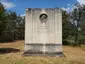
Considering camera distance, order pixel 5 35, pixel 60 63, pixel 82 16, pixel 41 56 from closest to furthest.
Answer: pixel 60 63 < pixel 41 56 < pixel 82 16 < pixel 5 35

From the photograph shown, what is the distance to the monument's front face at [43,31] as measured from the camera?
527 inches

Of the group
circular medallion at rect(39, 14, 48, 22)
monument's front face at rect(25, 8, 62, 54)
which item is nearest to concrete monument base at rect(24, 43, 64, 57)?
monument's front face at rect(25, 8, 62, 54)

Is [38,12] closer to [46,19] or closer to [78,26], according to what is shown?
[46,19]

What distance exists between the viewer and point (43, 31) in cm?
1337

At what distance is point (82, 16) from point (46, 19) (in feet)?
49.2

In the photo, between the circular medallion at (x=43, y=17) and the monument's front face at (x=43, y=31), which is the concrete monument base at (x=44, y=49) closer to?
the monument's front face at (x=43, y=31)

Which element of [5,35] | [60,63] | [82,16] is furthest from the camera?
[5,35]

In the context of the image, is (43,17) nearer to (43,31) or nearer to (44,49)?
(43,31)

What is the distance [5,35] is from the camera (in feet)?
150

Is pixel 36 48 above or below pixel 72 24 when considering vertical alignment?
below

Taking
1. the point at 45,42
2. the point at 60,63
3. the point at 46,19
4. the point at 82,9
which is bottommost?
the point at 60,63

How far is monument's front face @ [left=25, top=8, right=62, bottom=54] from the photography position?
13398 millimetres

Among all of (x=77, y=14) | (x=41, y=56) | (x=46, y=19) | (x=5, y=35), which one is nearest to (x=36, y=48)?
(x=41, y=56)

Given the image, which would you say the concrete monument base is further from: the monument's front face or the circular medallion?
the circular medallion
